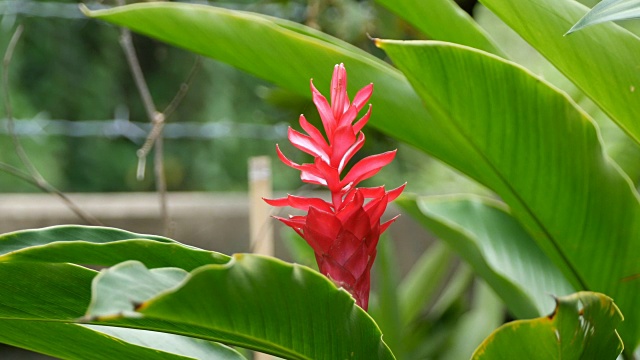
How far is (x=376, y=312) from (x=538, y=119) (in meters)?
0.79

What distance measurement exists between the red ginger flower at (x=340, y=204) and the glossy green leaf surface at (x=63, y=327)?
12 centimetres

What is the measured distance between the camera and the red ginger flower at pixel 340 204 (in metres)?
0.51

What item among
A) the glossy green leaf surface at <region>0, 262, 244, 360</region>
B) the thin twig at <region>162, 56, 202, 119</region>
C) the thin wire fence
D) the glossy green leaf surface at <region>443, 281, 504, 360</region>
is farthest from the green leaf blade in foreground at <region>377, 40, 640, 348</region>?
the thin wire fence

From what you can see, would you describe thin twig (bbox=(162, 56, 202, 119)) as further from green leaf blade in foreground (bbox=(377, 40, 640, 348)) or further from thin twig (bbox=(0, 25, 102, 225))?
green leaf blade in foreground (bbox=(377, 40, 640, 348))

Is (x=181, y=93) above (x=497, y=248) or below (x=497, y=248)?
above

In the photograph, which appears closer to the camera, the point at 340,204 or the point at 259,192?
the point at 340,204

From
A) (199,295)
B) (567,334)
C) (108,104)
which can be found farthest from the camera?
(108,104)

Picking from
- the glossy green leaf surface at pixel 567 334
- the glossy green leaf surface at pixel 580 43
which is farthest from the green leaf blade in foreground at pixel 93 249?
the glossy green leaf surface at pixel 580 43

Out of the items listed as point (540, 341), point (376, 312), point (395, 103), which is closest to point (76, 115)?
point (376, 312)

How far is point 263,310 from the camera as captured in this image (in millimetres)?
468

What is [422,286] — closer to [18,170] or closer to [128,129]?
[18,170]

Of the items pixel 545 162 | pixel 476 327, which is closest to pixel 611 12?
pixel 545 162

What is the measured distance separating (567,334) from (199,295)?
226 mm

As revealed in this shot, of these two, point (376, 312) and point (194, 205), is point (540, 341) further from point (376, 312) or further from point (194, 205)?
point (194, 205)
